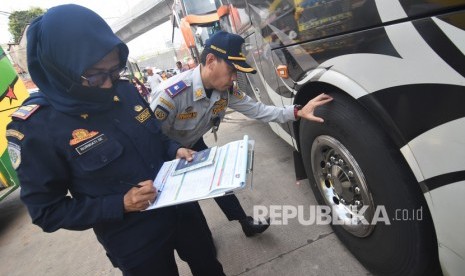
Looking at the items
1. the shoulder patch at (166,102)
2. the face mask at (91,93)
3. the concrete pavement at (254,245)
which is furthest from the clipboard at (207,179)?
the concrete pavement at (254,245)

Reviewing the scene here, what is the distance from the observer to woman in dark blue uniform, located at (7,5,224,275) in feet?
3.21

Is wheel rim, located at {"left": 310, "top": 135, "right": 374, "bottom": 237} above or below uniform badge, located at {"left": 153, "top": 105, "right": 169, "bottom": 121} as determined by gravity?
below

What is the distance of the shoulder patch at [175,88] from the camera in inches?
71.9

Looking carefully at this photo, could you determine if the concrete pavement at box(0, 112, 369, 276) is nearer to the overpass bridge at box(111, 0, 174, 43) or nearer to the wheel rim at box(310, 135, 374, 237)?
the wheel rim at box(310, 135, 374, 237)

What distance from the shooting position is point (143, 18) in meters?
26.1

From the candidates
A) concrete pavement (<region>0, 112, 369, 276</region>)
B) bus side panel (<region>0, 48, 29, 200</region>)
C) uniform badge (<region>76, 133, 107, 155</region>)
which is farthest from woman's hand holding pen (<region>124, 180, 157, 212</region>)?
bus side panel (<region>0, 48, 29, 200</region>)

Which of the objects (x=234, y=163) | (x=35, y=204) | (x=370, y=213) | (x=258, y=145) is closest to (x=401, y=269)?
(x=370, y=213)

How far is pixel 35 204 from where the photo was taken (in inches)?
39.7

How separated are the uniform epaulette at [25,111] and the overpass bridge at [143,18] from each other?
23391 mm

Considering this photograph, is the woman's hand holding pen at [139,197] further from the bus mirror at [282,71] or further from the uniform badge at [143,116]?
the bus mirror at [282,71]

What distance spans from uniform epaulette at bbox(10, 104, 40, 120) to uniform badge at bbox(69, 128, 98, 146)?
15 centimetres

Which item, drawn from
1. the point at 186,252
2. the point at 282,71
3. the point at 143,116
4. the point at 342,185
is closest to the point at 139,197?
the point at 143,116

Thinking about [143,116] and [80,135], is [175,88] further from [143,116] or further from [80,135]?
[80,135]

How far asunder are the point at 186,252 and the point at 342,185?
99 cm
